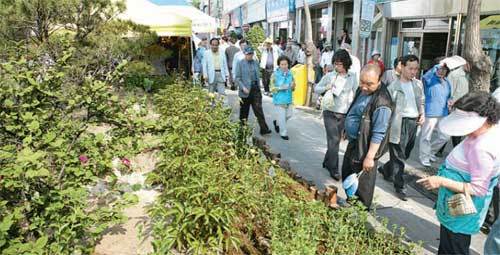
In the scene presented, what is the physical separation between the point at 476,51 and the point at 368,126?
1642 mm

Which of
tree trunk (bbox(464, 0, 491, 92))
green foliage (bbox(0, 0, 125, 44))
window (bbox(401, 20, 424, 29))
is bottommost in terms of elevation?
tree trunk (bbox(464, 0, 491, 92))

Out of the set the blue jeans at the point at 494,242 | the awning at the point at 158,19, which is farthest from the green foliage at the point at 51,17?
the blue jeans at the point at 494,242

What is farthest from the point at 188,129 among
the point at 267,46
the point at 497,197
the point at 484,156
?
the point at 267,46

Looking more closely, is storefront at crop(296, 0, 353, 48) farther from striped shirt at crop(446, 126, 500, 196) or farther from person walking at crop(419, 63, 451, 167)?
striped shirt at crop(446, 126, 500, 196)

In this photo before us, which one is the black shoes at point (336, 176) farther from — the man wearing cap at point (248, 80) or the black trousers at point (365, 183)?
the man wearing cap at point (248, 80)

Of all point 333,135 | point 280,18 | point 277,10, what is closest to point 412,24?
point 333,135

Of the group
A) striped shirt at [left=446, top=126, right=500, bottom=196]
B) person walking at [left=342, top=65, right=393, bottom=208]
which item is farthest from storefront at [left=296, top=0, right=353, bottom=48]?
striped shirt at [left=446, top=126, right=500, bottom=196]

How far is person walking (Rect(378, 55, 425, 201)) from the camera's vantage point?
459cm

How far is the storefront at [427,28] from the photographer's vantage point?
8435 mm

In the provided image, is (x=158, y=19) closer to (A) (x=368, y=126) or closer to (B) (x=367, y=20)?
(B) (x=367, y=20)

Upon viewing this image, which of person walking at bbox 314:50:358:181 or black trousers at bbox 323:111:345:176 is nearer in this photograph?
person walking at bbox 314:50:358:181

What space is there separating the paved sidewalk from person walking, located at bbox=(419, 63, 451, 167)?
306mm

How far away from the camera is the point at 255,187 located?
333 cm

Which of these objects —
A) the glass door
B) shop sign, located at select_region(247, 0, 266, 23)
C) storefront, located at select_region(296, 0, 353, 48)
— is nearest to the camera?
the glass door
